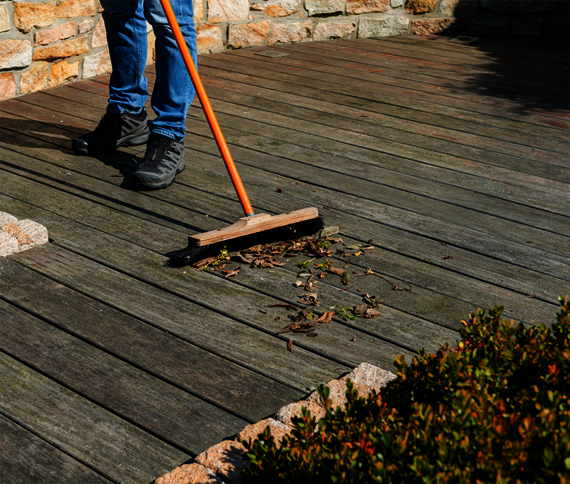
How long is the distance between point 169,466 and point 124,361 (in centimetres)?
38

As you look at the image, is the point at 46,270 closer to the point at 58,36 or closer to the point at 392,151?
the point at 392,151

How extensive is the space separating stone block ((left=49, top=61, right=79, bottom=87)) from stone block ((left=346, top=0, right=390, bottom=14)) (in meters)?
2.39

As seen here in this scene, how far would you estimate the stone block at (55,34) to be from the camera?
3604 mm

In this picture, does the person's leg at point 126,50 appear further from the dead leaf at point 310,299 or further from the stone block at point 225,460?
the stone block at point 225,460

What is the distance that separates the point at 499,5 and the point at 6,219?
4864 millimetres

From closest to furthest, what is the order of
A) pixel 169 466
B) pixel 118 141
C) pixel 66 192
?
pixel 169 466 < pixel 66 192 < pixel 118 141

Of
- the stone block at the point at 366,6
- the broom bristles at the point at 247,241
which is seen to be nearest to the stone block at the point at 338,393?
the broom bristles at the point at 247,241

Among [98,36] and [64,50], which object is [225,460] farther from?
[98,36]

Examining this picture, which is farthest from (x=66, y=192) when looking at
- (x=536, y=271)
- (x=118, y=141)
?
(x=536, y=271)

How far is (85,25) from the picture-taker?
150 inches

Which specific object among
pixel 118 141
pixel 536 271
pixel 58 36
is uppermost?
pixel 58 36

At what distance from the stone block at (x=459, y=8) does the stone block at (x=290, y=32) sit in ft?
4.28

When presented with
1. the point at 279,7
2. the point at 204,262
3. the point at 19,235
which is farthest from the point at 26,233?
the point at 279,7

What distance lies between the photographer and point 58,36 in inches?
146
